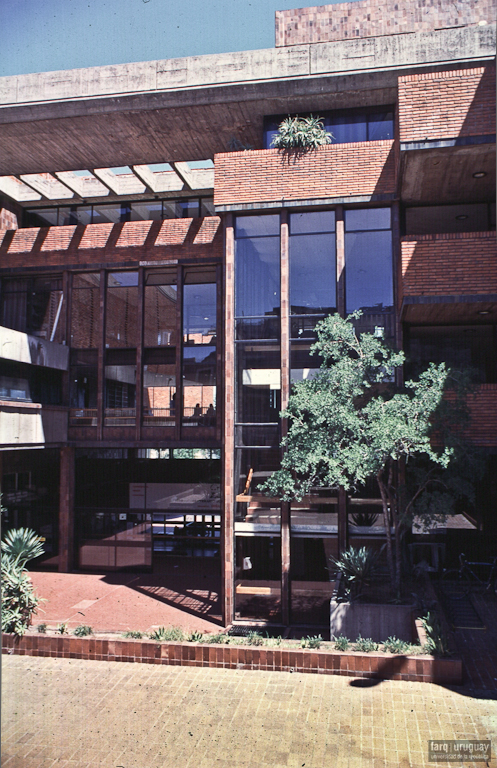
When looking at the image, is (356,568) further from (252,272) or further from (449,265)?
(252,272)

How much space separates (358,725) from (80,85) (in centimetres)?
1617

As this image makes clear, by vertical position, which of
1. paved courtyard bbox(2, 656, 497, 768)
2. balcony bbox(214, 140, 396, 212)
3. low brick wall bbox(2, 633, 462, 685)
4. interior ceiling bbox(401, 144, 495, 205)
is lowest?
paved courtyard bbox(2, 656, 497, 768)

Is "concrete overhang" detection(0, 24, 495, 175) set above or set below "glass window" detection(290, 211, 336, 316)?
above

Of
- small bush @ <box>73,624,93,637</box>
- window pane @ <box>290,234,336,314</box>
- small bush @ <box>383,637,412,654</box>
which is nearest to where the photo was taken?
small bush @ <box>383,637,412,654</box>

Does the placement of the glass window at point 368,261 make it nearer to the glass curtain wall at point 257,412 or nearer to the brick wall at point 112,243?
the glass curtain wall at point 257,412

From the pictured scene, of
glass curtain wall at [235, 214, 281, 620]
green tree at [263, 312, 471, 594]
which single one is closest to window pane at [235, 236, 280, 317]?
glass curtain wall at [235, 214, 281, 620]

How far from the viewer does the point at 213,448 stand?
19.8 meters

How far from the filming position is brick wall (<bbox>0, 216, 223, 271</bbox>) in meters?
20.2

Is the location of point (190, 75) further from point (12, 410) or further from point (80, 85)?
point (12, 410)

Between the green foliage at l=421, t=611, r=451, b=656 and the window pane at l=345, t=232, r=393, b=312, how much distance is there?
7356mm

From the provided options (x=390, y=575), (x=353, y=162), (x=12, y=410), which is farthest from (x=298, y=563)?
(x=353, y=162)

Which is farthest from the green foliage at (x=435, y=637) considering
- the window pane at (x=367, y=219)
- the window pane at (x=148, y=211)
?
the window pane at (x=148, y=211)

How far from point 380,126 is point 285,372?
22.8ft

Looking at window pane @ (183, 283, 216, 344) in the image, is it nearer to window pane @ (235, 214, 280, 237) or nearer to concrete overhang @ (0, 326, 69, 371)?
concrete overhang @ (0, 326, 69, 371)
